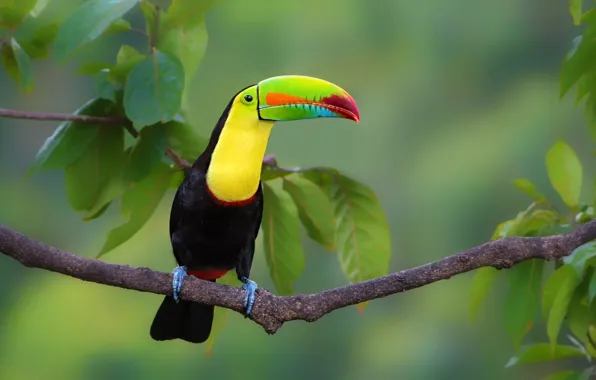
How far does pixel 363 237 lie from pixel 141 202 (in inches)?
18.7

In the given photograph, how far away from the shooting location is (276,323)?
5.13 ft

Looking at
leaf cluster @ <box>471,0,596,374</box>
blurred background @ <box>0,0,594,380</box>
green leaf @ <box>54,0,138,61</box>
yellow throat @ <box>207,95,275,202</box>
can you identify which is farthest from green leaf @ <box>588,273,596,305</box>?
blurred background @ <box>0,0,594,380</box>

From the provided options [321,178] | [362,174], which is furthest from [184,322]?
[362,174]

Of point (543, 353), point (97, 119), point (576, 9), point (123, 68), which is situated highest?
point (576, 9)

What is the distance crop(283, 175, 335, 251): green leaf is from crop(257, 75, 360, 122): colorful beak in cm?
14

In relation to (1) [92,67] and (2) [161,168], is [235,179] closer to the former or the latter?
(2) [161,168]

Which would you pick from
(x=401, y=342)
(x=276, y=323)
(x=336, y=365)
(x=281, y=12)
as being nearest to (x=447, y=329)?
(x=401, y=342)

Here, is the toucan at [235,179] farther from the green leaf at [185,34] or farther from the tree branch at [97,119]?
the green leaf at [185,34]

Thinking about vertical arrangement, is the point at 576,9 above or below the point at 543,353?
above

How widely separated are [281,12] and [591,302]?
215 inches

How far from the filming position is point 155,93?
5.76 feet

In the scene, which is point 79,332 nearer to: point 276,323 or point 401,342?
point 401,342

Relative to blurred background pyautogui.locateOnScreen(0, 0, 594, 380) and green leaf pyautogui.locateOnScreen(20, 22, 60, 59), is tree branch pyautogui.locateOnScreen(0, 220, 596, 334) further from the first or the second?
blurred background pyautogui.locateOnScreen(0, 0, 594, 380)

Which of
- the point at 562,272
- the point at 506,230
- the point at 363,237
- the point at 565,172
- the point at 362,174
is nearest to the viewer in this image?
the point at 562,272
